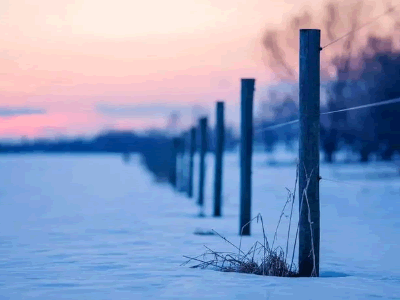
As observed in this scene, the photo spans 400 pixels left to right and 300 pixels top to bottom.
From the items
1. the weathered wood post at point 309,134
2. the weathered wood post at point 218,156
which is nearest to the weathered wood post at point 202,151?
the weathered wood post at point 218,156

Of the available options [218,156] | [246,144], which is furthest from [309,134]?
[218,156]

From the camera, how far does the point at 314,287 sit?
20.2 feet

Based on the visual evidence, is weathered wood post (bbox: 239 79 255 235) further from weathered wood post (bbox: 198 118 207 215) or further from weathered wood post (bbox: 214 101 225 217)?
weathered wood post (bbox: 198 118 207 215)

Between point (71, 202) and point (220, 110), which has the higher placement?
point (220, 110)

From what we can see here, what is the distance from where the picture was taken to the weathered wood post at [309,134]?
6.82 metres

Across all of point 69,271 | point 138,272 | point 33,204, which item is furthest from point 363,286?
point 33,204

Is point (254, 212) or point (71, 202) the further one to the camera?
point (71, 202)

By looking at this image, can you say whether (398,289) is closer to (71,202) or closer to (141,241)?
(141,241)

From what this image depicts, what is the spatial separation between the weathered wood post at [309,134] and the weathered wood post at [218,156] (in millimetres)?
6877

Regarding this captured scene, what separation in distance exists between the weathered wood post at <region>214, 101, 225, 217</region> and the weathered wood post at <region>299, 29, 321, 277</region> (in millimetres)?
6877

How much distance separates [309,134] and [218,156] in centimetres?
725

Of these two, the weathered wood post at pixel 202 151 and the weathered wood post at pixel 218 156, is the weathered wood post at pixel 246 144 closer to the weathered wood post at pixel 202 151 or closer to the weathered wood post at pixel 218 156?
the weathered wood post at pixel 218 156

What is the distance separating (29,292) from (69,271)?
110 centimetres

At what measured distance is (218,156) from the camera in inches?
553
